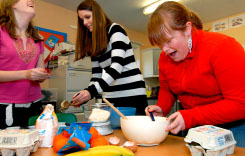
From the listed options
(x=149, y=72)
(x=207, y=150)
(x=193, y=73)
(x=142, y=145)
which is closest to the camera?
(x=207, y=150)

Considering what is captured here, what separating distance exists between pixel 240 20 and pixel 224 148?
4.21m

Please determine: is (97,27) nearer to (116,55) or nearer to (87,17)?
(87,17)

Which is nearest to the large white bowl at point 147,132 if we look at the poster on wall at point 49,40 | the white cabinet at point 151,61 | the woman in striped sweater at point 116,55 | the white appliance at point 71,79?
the woman in striped sweater at point 116,55

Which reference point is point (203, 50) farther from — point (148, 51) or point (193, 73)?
point (148, 51)

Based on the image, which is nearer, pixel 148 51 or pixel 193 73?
pixel 193 73

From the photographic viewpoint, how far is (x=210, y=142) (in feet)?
1.76

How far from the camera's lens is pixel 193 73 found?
2.65ft

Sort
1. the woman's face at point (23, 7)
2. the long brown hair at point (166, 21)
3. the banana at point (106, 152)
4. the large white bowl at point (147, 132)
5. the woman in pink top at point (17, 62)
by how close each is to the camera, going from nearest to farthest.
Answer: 1. the banana at point (106, 152)
2. the large white bowl at point (147, 132)
3. the long brown hair at point (166, 21)
4. the woman in pink top at point (17, 62)
5. the woman's face at point (23, 7)

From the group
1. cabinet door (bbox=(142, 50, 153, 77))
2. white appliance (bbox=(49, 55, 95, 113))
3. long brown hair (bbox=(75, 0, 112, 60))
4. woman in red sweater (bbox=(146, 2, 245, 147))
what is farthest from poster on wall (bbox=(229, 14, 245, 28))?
woman in red sweater (bbox=(146, 2, 245, 147))

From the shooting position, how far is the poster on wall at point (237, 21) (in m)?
3.89

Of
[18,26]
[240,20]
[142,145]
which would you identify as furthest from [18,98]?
[240,20]

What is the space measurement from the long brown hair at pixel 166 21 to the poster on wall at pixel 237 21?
3.84 m

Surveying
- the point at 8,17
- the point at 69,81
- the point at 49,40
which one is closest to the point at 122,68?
the point at 8,17

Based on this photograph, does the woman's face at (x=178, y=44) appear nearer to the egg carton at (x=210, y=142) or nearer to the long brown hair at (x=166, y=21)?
the long brown hair at (x=166, y=21)
